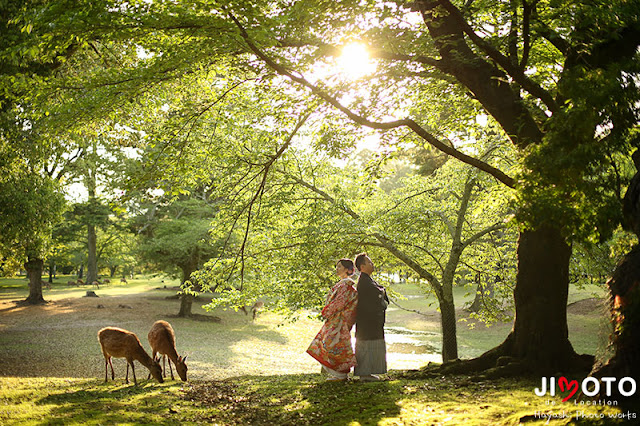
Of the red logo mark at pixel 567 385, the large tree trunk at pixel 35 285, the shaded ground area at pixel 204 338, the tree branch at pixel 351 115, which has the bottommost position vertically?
the shaded ground area at pixel 204 338

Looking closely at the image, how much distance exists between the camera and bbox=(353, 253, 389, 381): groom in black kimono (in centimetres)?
765

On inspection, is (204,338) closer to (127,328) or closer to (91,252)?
(127,328)

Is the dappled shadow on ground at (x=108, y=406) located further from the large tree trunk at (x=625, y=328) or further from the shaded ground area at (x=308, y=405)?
the large tree trunk at (x=625, y=328)

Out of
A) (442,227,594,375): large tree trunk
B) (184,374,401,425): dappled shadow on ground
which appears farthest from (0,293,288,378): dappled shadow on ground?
(442,227,594,375): large tree trunk

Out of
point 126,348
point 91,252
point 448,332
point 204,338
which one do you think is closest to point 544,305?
point 448,332

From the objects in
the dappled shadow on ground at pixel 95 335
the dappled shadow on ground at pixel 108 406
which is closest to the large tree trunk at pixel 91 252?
the dappled shadow on ground at pixel 95 335

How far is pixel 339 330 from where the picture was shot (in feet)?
25.1

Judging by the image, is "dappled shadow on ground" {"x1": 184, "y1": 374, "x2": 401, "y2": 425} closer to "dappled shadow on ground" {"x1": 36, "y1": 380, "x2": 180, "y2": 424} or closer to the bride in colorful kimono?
the bride in colorful kimono

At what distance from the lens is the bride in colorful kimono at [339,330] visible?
757 cm

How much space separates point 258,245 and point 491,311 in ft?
21.8

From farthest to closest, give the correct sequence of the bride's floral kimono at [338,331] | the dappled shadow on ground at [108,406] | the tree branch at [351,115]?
the bride's floral kimono at [338,331]
the tree branch at [351,115]
the dappled shadow on ground at [108,406]

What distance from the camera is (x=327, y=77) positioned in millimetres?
7551

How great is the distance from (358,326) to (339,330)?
35 cm

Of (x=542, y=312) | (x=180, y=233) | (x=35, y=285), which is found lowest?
(x=35, y=285)
